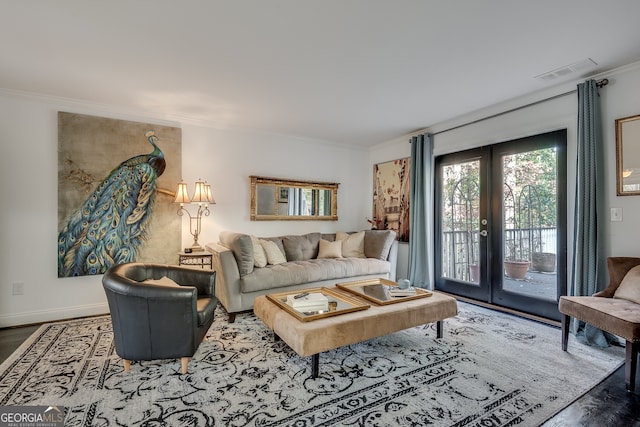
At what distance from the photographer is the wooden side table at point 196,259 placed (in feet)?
11.5

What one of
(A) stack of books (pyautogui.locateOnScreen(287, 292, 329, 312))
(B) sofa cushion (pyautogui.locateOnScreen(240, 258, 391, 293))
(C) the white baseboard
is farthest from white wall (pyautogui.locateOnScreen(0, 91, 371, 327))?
(A) stack of books (pyautogui.locateOnScreen(287, 292, 329, 312))

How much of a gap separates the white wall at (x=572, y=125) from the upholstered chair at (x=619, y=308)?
0.99 feet

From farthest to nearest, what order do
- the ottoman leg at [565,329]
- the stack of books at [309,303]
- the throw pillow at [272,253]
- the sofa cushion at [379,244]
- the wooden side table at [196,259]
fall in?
A: the sofa cushion at [379,244] → the throw pillow at [272,253] → the wooden side table at [196,259] → the ottoman leg at [565,329] → the stack of books at [309,303]

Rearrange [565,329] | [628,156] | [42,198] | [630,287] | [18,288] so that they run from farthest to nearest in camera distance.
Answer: [42,198], [18,288], [628,156], [565,329], [630,287]

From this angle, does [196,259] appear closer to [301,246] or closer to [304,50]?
[301,246]

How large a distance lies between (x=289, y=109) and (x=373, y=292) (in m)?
2.38

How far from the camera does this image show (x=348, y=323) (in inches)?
83.5

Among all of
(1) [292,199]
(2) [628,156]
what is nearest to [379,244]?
(1) [292,199]

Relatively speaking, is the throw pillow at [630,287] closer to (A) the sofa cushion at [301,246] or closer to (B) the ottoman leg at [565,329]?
(B) the ottoman leg at [565,329]

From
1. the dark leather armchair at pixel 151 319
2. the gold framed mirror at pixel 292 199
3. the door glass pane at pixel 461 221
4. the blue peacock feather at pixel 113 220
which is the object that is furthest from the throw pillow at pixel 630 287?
the blue peacock feather at pixel 113 220

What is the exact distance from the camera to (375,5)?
6.09 feet

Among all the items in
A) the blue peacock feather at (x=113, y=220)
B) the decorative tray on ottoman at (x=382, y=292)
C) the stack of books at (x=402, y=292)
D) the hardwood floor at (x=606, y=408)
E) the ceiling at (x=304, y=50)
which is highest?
the ceiling at (x=304, y=50)

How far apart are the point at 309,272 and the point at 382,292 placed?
1152 millimetres

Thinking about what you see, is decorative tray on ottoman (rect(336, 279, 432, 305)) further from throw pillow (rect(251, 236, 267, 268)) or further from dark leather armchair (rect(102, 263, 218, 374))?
dark leather armchair (rect(102, 263, 218, 374))
